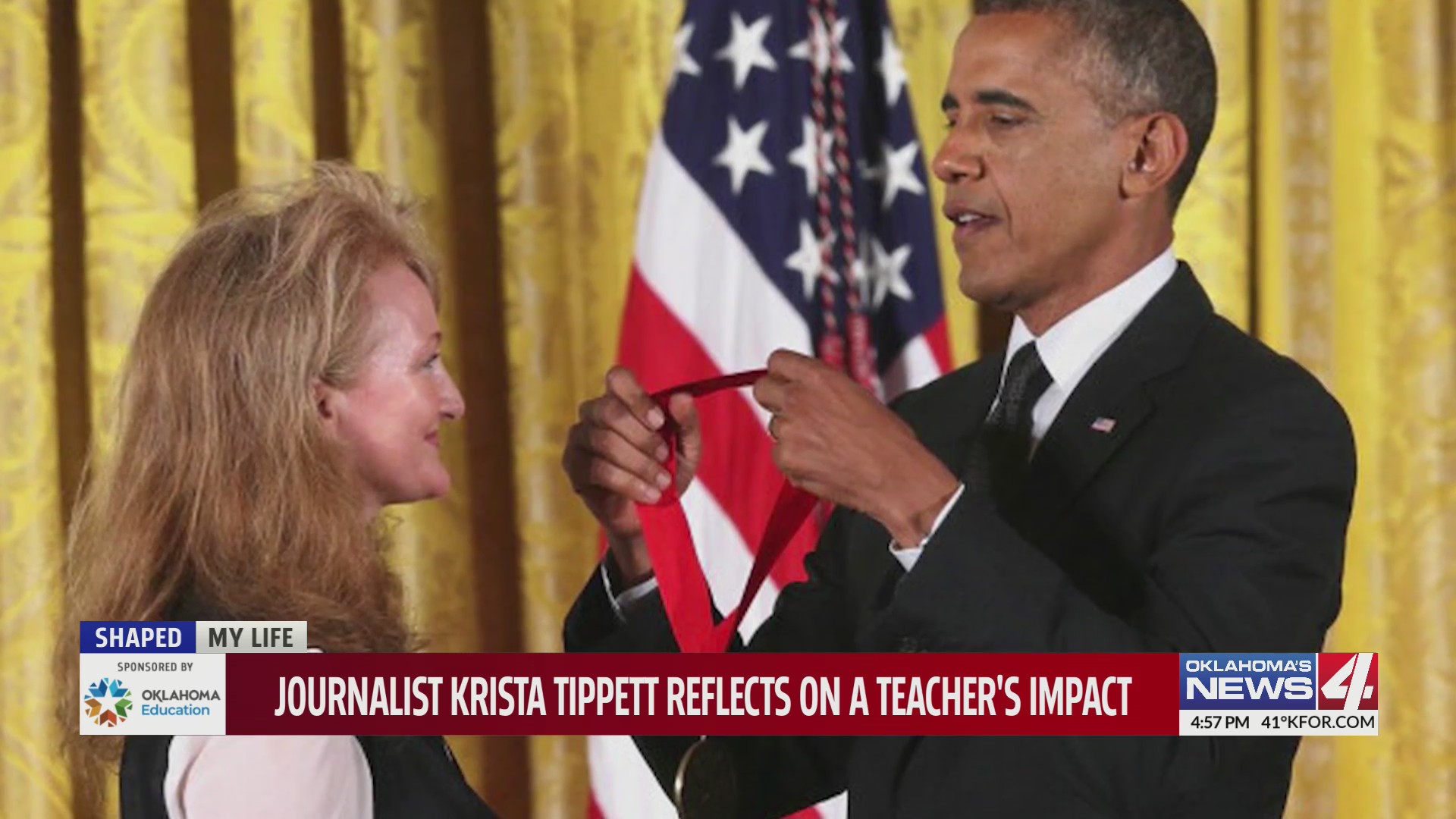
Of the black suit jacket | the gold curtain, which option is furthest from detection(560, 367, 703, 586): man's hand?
the gold curtain

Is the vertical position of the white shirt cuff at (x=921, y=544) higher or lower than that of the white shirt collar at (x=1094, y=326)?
lower

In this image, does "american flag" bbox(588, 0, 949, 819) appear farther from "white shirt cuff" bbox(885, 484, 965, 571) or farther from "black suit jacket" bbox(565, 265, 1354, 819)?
"white shirt cuff" bbox(885, 484, 965, 571)

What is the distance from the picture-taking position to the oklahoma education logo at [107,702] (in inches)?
67.9

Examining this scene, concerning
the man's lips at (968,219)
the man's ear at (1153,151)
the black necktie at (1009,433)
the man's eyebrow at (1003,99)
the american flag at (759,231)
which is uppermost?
the american flag at (759,231)

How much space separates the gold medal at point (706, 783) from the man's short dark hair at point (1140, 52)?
747mm

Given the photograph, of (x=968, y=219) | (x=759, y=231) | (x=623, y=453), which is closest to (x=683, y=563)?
(x=623, y=453)

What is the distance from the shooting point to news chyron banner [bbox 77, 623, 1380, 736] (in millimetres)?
1605

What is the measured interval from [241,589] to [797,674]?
2.03 ft

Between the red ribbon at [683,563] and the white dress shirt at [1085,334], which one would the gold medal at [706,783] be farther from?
the white dress shirt at [1085,334]

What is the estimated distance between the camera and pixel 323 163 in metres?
1.96

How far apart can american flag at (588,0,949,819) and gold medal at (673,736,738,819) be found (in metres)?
0.94

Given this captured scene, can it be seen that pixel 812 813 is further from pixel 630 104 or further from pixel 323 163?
pixel 323 163

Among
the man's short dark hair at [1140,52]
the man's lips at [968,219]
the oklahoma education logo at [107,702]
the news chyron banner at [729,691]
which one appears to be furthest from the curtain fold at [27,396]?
the man's short dark hair at [1140,52]

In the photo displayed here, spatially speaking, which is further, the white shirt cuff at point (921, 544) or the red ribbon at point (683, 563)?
the red ribbon at point (683, 563)
